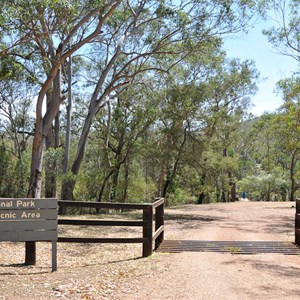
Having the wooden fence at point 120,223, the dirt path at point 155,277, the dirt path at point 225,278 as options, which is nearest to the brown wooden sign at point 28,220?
the dirt path at point 155,277

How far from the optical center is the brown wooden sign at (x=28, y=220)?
708 cm

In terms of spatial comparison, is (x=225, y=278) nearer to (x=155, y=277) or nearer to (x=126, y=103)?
(x=155, y=277)

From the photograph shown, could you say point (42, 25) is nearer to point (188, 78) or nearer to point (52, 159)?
point (52, 159)

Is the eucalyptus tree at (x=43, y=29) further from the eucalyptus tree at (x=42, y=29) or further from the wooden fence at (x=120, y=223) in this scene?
the wooden fence at (x=120, y=223)

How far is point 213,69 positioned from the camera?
92.8ft

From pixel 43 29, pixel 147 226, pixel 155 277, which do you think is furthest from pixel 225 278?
pixel 43 29

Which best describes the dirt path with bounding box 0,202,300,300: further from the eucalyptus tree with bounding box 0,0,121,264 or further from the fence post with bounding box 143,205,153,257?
the eucalyptus tree with bounding box 0,0,121,264

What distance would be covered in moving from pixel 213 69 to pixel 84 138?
38.7 feet

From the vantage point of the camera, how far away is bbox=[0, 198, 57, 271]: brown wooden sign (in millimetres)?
7082

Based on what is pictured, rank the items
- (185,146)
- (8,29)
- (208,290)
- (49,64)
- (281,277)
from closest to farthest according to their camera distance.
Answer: (208,290)
(281,277)
(8,29)
(49,64)
(185,146)

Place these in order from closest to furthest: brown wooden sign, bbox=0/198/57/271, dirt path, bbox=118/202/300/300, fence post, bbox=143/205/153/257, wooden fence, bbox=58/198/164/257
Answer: dirt path, bbox=118/202/300/300 < brown wooden sign, bbox=0/198/57/271 < wooden fence, bbox=58/198/164/257 < fence post, bbox=143/205/153/257

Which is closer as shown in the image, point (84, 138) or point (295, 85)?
point (295, 85)

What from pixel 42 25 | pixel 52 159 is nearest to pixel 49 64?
pixel 42 25

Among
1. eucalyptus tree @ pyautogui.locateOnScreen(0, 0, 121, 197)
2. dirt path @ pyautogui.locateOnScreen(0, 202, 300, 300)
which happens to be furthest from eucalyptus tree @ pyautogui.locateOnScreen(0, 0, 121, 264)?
dirt path @ pyautogui.locateOnScreen(0, 202, 300, 300)
